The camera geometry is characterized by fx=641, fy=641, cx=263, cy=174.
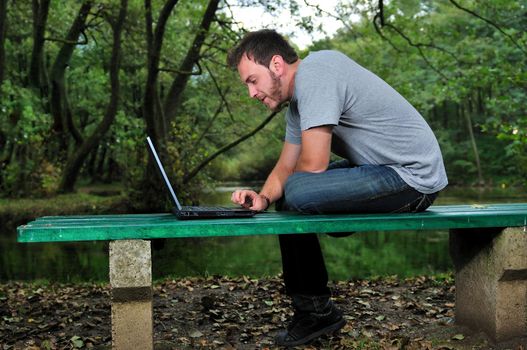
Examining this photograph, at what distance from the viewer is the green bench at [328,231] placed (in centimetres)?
307

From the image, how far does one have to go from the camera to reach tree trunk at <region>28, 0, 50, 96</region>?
13594 millimetres

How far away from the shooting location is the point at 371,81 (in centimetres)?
359

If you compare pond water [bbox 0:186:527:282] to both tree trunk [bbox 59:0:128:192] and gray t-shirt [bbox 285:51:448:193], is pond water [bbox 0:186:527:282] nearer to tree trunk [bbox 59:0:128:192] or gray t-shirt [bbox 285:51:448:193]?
tree trunk [bbox 59:0:128:192]

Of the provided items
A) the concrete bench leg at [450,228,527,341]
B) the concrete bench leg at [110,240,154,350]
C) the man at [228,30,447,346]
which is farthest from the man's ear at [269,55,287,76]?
the concrete bench leg at [450,228,527,341]

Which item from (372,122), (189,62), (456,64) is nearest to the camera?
(372,122)

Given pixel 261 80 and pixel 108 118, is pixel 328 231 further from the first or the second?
pixel 108 118

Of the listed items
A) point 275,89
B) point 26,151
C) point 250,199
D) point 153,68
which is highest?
point 153,68

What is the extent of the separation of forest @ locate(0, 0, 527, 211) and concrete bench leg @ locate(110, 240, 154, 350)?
5.61 m

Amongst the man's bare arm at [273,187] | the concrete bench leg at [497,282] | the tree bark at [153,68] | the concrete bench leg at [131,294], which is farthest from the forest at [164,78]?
the concrete bench leg at [131,294]

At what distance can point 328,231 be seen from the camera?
10.6 ft

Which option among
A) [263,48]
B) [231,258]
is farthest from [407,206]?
[231,258]

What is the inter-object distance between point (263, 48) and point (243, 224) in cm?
107

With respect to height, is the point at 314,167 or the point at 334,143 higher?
the point at 334,143

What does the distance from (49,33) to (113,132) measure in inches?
149
